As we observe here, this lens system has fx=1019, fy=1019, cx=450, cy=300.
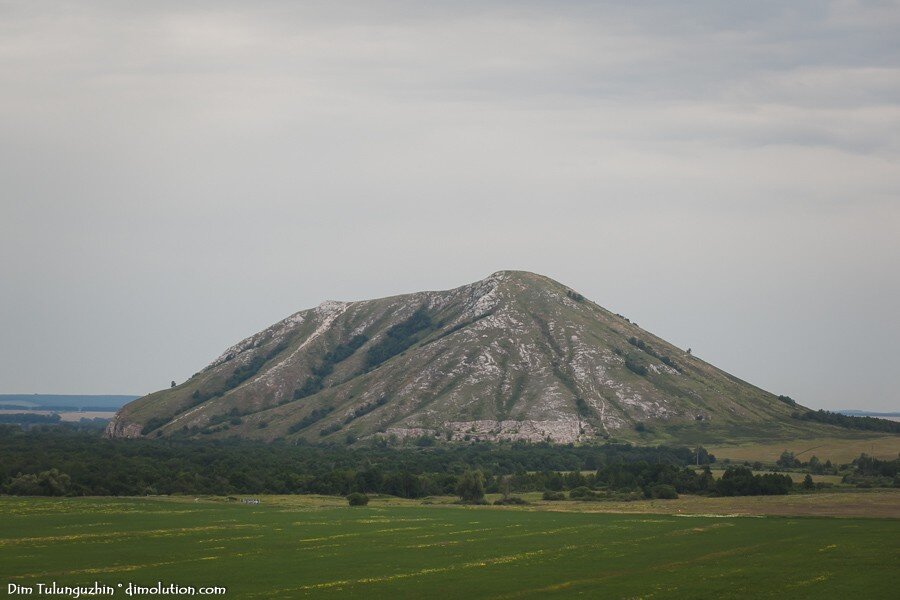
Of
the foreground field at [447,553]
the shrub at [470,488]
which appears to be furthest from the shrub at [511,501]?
the foreground field at [447,553]

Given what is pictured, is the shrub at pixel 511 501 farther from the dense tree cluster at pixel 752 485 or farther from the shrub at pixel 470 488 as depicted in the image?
the dense tree cluster at pixel 752 485

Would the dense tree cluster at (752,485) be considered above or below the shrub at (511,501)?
above

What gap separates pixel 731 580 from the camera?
81.6 m

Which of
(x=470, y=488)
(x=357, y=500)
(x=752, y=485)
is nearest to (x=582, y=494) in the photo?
(x=470, y=488)

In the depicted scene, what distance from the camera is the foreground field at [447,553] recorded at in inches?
3051

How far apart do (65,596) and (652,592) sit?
136 feet

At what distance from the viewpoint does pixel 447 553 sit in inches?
3937

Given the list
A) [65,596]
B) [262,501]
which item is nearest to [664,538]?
[65,596]

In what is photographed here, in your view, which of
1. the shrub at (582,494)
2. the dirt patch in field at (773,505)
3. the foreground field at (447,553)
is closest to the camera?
the foreground field at (447,553)

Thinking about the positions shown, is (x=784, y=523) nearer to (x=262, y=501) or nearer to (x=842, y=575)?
(x=842, y=575)

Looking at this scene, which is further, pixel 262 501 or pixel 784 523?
pixel 262 501

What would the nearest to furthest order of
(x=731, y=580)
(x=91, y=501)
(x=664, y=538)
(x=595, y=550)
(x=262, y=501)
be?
(x=731, y=580), (x=595, y=550), (x=664, y=538), (x=91, y=501), (x=262, y=501)

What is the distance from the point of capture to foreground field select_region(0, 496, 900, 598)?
254 feet

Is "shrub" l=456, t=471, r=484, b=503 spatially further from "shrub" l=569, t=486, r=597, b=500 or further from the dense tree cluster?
the dense tree cluster
